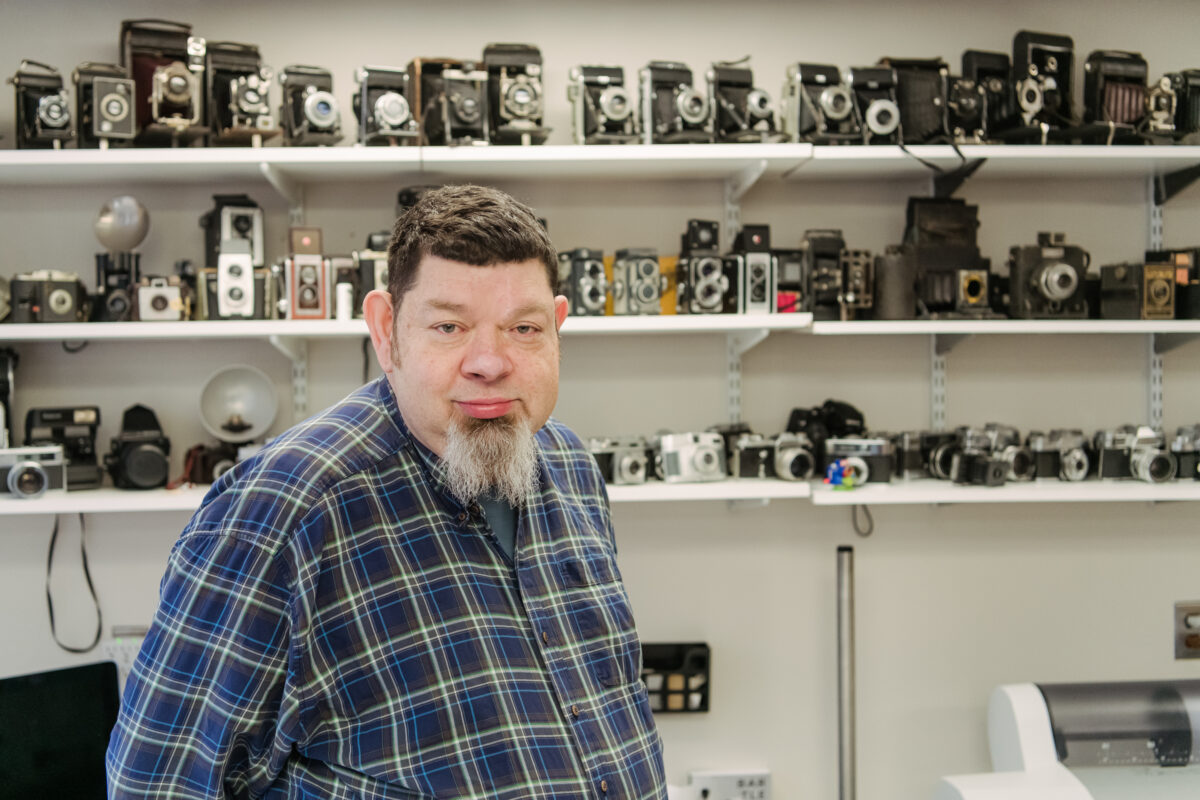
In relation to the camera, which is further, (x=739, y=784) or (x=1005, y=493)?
(x=739, y=784)

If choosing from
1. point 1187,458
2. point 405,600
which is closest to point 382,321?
point 405,600

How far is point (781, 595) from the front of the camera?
2689mm

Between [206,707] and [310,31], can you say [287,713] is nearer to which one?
[206,707]

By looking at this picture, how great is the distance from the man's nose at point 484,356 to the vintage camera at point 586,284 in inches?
48.7

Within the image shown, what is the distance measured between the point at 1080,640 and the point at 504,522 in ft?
7.10

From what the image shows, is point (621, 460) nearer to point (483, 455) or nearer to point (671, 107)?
point (671, 107)

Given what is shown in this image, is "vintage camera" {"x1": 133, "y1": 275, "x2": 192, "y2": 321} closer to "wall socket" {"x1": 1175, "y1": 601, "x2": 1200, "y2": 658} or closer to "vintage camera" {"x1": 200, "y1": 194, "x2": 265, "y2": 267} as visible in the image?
"vintage camera" {"x1": 200, "y1": 194, "x2": 265, "y2": 267}

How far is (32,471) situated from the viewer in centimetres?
226

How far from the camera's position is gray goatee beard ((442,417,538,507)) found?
1110 mm

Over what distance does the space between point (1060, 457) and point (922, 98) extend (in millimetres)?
1000

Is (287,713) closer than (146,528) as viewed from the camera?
Yes

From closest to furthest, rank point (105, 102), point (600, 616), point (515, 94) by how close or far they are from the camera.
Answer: point (600, 616)
point (105, 102)
point (515, 94)

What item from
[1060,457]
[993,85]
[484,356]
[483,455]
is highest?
[993,85]

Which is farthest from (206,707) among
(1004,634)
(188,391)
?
(1004,634)
